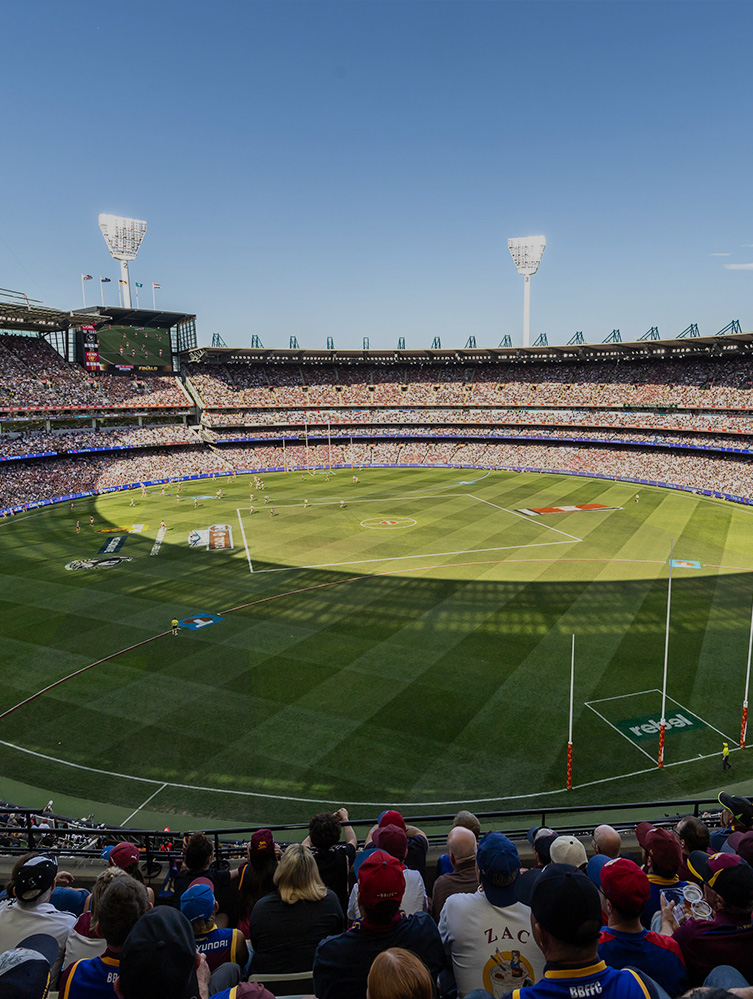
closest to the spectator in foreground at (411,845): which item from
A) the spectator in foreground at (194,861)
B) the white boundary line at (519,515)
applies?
the spectator in foreground at (194,861)

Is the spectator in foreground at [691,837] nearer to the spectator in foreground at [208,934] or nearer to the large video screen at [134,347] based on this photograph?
the spectator in foreground at [208,934]

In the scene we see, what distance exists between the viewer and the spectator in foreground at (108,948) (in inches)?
180

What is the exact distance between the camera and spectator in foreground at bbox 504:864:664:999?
3467 mm

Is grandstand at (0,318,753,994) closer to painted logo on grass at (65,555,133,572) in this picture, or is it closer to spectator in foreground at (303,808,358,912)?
painted logo on grass at (65,555,133,572)

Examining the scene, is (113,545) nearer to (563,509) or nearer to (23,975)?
(563,509)

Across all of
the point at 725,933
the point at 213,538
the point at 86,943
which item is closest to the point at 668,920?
the point at 725,933

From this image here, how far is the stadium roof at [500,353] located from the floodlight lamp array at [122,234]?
795 inches

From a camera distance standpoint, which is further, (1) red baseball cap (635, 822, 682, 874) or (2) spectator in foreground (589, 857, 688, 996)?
(1) red baseball cap (635, 822, 682, 874)

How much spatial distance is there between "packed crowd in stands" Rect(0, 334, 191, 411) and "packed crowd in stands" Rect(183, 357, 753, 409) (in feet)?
30.0

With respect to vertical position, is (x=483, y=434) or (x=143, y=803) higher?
(x=483, y=434)

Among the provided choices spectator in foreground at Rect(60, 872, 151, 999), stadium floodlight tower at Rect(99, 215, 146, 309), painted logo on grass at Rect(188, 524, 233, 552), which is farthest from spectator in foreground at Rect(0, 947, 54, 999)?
stadium floodlight tower at Rect(99, 215, 146, 309)

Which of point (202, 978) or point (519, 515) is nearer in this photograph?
point (202, 978)

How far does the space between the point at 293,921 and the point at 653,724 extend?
2009 cm

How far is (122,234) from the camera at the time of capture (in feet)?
332
